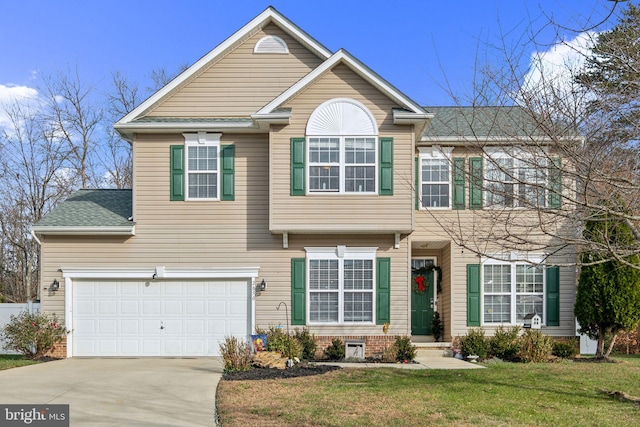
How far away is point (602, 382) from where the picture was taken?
38.0 feet

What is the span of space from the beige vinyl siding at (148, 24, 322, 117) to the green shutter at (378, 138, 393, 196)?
3.04 meters

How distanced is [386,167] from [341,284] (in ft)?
10.1

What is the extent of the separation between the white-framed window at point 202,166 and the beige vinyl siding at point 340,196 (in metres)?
1.63

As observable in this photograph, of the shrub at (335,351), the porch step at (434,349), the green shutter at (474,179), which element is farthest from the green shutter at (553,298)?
the shrub at (335,351)

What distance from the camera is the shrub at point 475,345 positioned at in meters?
15.3

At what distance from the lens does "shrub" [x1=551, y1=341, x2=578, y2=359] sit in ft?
51.0

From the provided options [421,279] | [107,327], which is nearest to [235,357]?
[107,327]

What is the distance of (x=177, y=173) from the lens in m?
15.8

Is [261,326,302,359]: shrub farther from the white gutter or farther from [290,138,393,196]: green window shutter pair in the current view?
the white gutter

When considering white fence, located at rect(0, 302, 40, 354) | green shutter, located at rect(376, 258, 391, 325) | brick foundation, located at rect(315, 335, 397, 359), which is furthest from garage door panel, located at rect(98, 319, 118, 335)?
green shutter, located at rect(376, 258, 391, 325)

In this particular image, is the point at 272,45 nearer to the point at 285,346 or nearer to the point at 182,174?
the point at 182,174

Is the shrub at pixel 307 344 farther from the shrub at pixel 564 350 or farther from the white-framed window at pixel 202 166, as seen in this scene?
the shrub at pixel 564 350

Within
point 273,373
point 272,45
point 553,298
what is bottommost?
point 273,373

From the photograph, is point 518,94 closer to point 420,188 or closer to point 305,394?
point 305,394
